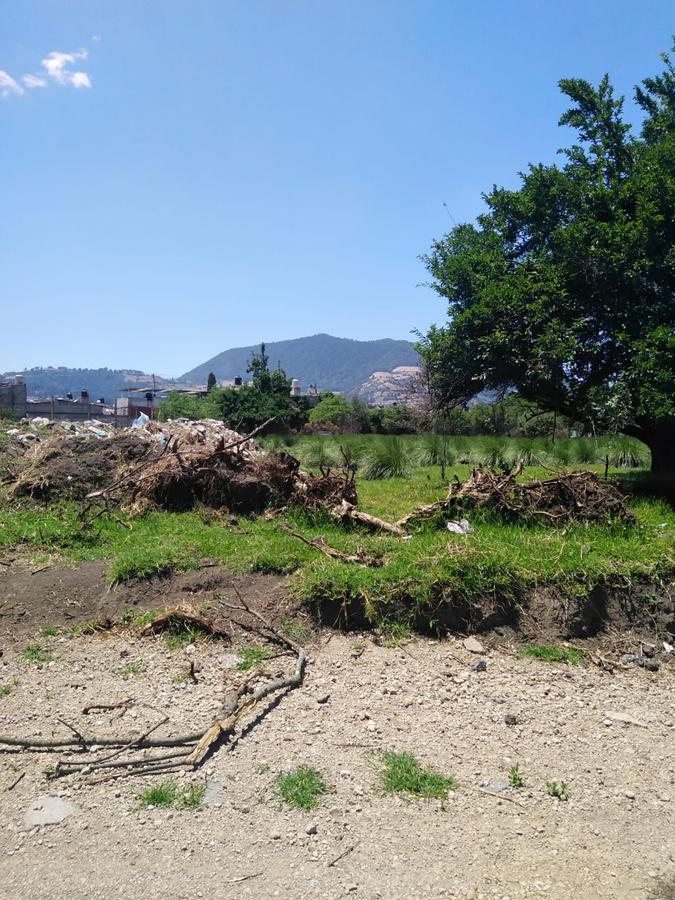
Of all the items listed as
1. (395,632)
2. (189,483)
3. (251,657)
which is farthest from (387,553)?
(189,483)

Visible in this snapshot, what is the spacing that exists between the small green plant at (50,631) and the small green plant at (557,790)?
3544 millimetres

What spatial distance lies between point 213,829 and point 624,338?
8.06 metres

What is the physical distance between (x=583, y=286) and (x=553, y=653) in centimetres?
700

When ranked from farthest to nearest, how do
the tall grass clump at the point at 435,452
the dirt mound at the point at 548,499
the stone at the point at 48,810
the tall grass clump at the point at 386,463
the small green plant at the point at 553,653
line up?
the tall grass clump at the point at 435,452, the tall grass clump at the point at 386,463, the dirt mound at the point at 548,499, the small green plant at the point at 553,653, the stone at the point at 48,810

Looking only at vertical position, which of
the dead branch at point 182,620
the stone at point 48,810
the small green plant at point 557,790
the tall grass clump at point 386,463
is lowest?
the small green plant at point 557,790

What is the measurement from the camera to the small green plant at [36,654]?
4488mm

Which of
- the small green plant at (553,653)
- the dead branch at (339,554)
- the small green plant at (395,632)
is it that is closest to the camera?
the small green plant at (553,653)

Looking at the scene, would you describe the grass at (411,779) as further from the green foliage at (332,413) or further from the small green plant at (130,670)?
the green foliage at (332,413)

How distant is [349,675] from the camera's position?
430cm

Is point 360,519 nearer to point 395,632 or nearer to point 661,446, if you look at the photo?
point 395,632

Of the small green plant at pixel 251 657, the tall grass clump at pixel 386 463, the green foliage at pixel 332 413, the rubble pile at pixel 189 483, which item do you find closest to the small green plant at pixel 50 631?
the small green plant at pixel 251 657

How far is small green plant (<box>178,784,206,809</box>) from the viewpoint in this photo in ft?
9.78

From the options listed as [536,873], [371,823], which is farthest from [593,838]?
[371,823]

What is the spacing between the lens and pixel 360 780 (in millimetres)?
3193
